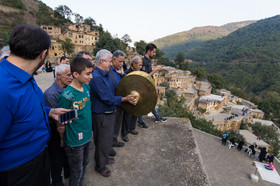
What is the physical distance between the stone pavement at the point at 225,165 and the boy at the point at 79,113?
8789 millimetres

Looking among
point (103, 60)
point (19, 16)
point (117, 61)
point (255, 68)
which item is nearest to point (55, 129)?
point (103, 60)

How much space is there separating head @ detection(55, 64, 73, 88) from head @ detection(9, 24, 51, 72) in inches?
59.9

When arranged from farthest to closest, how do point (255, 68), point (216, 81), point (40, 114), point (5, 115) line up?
1. point (255, 68)
2. point (216, 81)
3. point (40, 114)
4. point (5, 115)

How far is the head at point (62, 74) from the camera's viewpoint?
2848mm

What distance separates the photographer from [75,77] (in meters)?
2.31

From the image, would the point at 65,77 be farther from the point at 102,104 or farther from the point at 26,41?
the point at 26,41

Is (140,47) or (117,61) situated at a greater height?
(140,47)

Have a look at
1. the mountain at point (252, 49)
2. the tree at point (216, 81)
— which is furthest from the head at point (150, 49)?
the mountain at point (252, 49)

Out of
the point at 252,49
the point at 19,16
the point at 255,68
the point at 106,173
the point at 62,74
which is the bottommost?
the point at 106,173

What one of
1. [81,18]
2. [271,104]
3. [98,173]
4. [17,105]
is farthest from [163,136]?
[81,18]

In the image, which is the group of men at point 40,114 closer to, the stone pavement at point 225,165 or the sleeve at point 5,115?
the sleeve at point 5,115

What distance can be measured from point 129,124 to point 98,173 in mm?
1941

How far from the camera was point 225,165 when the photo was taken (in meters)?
10.9

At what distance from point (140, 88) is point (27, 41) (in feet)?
7.86
